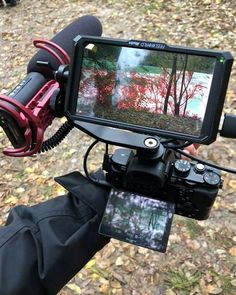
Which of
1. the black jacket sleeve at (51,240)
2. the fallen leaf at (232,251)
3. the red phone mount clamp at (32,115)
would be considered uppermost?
the red phone mount clamp at (32,115)

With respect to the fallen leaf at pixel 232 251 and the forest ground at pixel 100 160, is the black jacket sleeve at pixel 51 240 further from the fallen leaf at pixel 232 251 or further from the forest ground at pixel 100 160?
the fallen leaf at pixel 232 251

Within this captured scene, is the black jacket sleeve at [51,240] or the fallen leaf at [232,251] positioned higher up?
the black jacket sleeve at [51,240]

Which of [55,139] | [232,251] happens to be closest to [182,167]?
[55,139]

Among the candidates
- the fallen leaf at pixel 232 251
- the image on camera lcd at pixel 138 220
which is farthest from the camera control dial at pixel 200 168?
the fallen leaf at pixel 232 251

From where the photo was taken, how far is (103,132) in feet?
3.84

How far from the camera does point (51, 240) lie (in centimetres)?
120

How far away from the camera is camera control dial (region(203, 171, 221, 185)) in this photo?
118 centimetres

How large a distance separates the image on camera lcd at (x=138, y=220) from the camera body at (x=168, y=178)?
0.10ft

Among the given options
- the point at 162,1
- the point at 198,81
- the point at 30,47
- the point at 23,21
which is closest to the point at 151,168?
the point at 198,81

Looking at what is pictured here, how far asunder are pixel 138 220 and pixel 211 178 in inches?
10.4

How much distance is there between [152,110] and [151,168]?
17 cm

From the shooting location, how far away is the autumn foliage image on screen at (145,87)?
1.05 meters

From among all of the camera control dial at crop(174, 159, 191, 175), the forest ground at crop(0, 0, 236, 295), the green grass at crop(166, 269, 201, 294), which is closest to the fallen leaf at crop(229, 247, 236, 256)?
the forest ground at crop(0, 0, 236, 295)

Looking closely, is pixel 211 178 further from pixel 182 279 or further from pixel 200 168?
pixel 182 279
